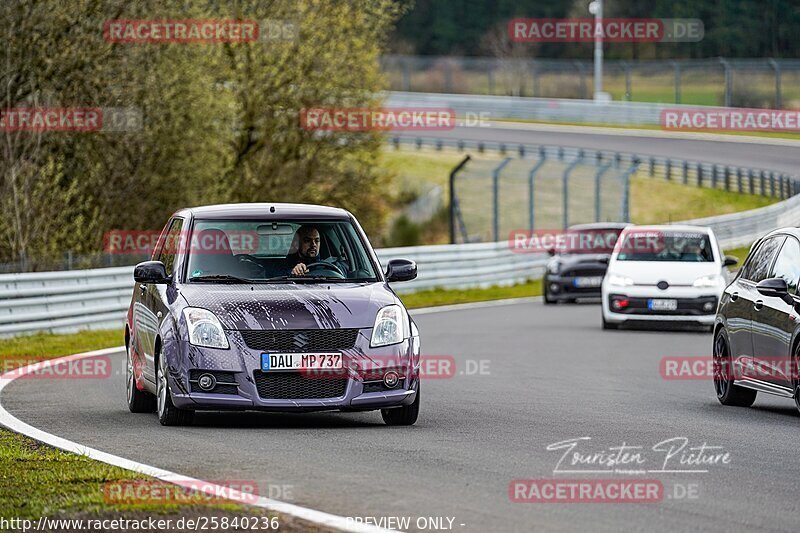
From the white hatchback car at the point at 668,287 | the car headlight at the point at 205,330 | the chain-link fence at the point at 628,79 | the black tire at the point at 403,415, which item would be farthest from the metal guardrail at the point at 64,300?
the chain-link fence at the point at 628,79

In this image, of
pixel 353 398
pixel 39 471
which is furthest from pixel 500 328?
pixel 39 471

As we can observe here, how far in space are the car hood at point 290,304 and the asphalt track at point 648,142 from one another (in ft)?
156

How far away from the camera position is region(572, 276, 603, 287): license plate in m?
29.0

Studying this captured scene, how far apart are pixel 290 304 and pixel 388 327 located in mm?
681

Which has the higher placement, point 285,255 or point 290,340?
point 285,255

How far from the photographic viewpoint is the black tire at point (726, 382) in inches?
519

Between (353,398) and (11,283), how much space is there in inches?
433

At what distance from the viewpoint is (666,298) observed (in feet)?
73.4

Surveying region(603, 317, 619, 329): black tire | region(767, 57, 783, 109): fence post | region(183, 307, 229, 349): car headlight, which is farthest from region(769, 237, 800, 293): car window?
region(767, 57, 783, 109): fence post
